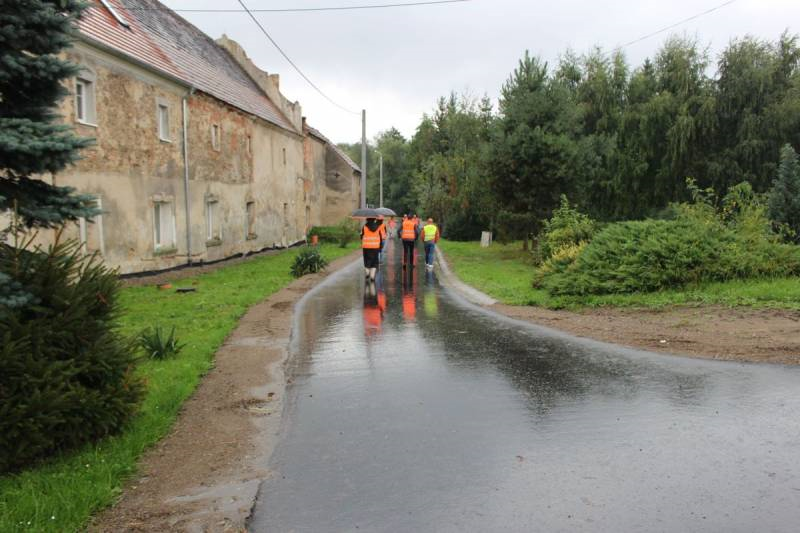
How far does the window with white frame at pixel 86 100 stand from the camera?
15.3 metres

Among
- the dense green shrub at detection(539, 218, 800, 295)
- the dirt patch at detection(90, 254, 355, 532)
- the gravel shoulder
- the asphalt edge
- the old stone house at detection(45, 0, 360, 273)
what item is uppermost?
the old stone house at detection(45, 0, 360, 273)

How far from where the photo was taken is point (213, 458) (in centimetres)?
482

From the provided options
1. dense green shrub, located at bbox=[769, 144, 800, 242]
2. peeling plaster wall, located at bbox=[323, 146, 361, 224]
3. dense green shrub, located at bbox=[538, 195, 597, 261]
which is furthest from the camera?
peeling plaster wall, located at bbox=[323, 146, 361, 224]

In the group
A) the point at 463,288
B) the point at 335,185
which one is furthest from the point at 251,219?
the point at 335,185

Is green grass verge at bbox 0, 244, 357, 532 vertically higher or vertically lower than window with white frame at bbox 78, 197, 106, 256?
lower

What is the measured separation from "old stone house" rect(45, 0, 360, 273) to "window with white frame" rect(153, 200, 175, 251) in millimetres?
33

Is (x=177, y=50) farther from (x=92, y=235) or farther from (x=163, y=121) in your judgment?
(x=92, y=235)

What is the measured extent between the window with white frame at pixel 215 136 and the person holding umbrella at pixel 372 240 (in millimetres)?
10501

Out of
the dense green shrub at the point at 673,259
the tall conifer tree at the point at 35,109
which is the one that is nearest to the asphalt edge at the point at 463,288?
the dense green shrub at the point at 673,259

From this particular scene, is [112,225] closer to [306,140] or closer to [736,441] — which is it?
[736,441]

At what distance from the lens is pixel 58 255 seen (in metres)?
4.73

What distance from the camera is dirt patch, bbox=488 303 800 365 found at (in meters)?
7.60

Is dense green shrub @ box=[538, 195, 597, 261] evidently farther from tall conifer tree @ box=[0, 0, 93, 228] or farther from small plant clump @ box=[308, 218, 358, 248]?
small plant clump @ box=[308, 218, 358, 248]

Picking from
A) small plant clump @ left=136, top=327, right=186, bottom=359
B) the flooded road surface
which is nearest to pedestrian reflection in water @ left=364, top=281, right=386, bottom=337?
the flooded road surface
